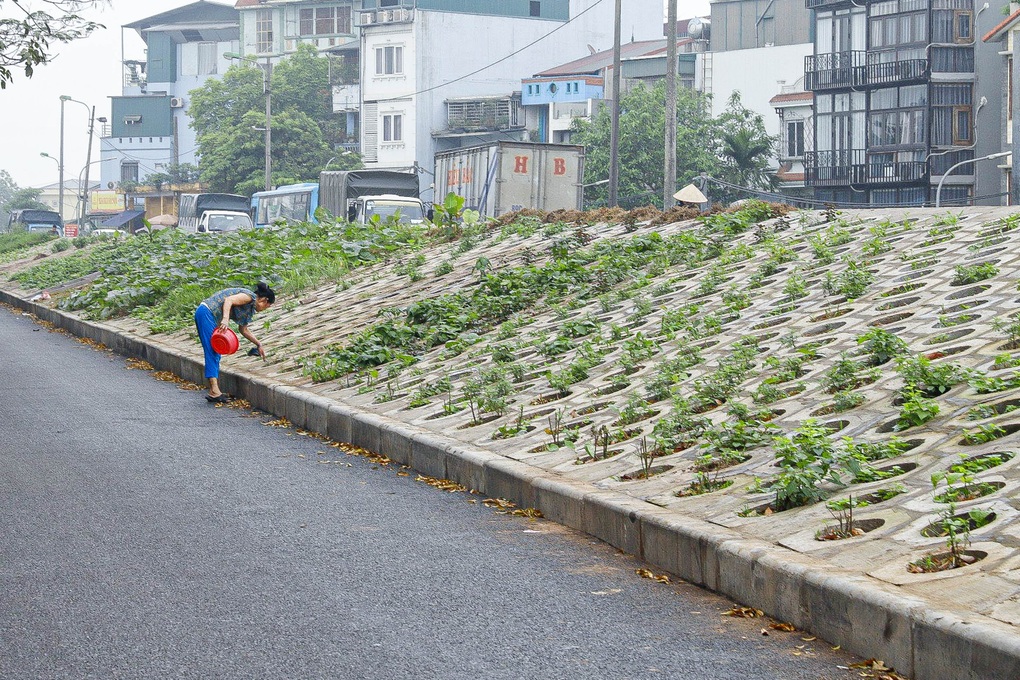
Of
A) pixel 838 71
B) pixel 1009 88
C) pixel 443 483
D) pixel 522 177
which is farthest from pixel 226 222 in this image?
pixel 443 483

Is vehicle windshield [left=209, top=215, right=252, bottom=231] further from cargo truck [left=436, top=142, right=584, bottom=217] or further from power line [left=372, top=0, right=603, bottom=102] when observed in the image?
power line [left=372, top=0, right=603, bottom=102]

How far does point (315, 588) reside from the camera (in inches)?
203

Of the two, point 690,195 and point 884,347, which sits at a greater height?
point 690,195

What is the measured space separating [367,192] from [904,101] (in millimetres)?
20102

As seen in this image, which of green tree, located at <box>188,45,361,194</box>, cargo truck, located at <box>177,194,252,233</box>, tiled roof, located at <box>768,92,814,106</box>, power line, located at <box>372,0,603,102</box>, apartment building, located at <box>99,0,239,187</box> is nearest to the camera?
cargo truck, located at <box>177,194,252,233</box>

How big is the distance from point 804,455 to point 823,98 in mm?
44159

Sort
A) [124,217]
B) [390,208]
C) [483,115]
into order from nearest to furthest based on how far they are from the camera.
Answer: [390,208] → [483,115] → [124,217]

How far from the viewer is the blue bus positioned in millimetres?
42156

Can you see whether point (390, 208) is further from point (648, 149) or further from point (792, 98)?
point (792, 98)

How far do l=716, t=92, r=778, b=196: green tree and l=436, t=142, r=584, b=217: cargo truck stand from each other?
18.0 meters

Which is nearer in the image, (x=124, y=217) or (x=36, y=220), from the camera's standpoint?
(x=36, y=220)

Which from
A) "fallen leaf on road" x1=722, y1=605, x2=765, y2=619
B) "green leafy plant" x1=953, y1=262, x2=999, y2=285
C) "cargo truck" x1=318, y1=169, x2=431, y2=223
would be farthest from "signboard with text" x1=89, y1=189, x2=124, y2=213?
"fallen leaf on road" x1=722, y1=605, x2=765, y2=619

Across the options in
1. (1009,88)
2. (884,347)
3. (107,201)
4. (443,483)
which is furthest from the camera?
(107,201)

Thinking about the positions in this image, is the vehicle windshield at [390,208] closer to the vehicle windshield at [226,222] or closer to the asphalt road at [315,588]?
the vehicle windshield at [226,222]
